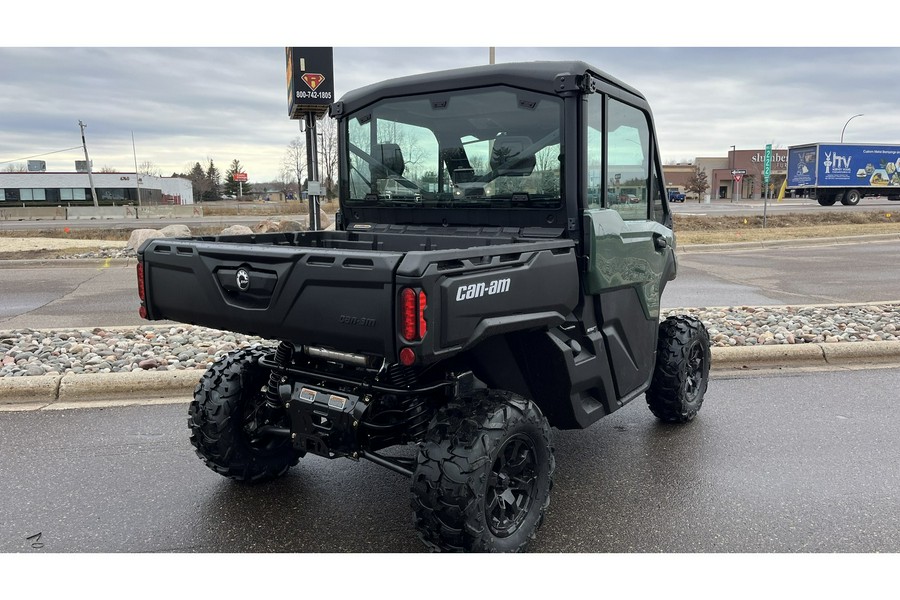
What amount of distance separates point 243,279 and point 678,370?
117 inches

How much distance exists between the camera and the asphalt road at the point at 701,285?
350 inches

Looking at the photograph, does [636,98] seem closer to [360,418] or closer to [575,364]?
[575,364]

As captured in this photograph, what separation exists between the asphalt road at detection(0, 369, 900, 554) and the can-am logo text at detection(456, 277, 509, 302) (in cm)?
130

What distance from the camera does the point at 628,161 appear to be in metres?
4.03

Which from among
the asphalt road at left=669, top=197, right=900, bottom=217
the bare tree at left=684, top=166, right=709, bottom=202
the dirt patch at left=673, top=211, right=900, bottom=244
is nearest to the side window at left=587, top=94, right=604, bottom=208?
the dirt patch at left=673, top=211, right=900, bottom=244

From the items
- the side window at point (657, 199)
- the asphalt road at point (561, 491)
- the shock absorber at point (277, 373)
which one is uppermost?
the side window at point (657, 199)

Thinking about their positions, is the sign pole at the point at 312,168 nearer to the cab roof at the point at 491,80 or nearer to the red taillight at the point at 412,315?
the cab roof at the point at 491,80

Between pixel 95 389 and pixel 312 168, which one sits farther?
pixel 312 168

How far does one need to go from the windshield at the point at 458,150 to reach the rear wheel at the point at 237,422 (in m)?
1.31

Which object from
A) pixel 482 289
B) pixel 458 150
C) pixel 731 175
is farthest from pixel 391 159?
pixel 731 175

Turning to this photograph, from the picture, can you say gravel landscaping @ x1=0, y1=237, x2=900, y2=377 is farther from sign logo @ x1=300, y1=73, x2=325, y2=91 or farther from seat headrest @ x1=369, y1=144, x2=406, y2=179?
sign logo @ x1=300, y1=73, x2=325, y2=91

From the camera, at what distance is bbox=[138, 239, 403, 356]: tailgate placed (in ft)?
8.46

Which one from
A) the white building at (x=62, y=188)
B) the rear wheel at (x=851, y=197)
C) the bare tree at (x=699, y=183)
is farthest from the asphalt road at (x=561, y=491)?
the white building at (x=62, y=188)

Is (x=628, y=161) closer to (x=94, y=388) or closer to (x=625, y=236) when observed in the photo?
(x=625, y=236)
